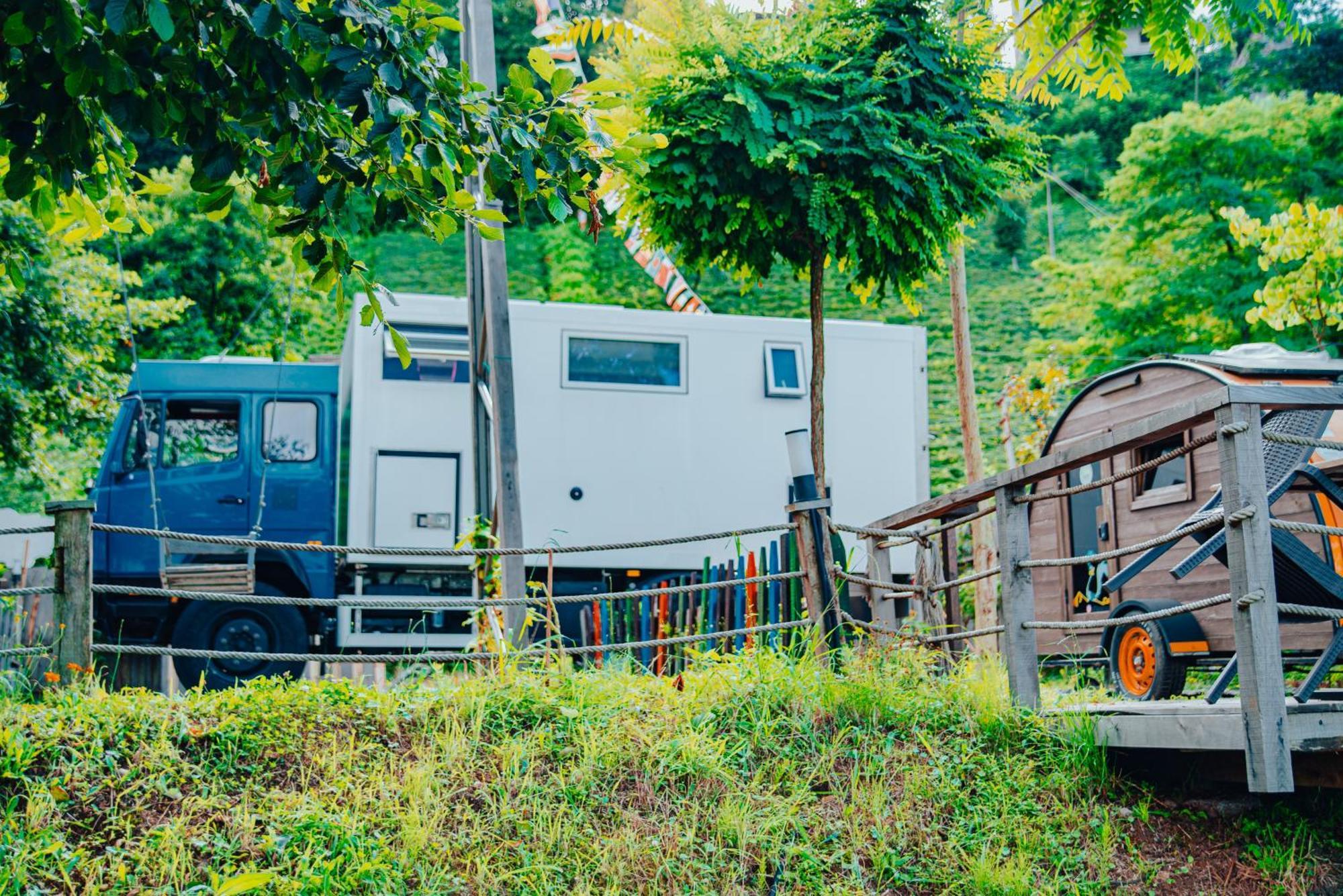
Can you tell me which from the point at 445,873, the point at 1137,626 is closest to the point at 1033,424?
the point at 1137,626

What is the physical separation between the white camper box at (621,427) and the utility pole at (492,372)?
2.10 metres

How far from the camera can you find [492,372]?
7.54 meters

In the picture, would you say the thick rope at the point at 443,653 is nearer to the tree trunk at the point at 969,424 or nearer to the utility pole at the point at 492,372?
the utility pole at the point at 492,372

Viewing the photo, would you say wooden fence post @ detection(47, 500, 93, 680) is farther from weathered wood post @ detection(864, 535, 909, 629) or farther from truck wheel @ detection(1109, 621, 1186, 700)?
truck wheel @ detection(1109, 621, 1186, 700)

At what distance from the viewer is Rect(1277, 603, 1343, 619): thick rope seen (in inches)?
166

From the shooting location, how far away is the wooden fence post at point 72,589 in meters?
5.23

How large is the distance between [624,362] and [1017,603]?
21.4 ft

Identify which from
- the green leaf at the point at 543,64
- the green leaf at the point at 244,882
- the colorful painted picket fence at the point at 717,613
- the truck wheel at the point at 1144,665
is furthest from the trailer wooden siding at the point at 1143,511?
the green leaf at the point at 244,882

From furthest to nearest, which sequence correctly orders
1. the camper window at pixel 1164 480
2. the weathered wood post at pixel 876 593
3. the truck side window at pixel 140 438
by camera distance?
the truck side window at pixel 140 438 < the camper window at pixel 1164 480 < the weathered wood post at pixel 876 593

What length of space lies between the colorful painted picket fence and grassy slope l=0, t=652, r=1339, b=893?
717 millimetres

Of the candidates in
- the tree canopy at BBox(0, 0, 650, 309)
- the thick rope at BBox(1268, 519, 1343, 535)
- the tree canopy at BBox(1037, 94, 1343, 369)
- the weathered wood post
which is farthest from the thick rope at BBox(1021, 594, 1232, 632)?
the tree canopy at BBox(1037, 94, 1343, 369)

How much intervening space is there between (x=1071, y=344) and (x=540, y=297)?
13.3 metres

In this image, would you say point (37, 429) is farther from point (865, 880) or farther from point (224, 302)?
point (865, 880)

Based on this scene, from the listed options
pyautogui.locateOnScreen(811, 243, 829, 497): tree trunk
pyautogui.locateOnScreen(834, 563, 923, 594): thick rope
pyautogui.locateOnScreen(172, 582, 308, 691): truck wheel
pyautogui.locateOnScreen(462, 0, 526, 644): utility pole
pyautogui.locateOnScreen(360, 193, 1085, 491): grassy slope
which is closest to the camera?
pyautogui.locateOnScreen(834, 563, 923, 594): thick rope
